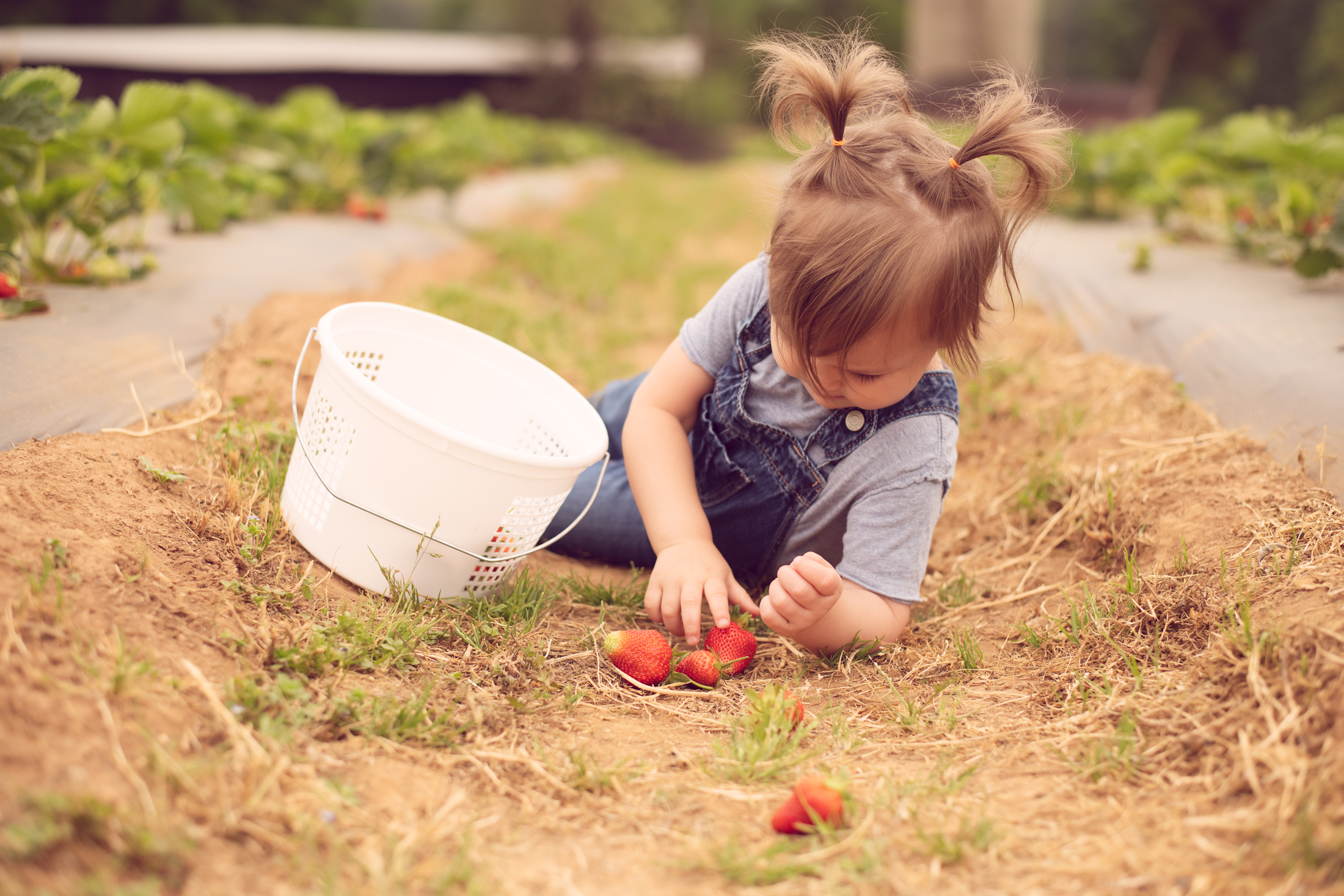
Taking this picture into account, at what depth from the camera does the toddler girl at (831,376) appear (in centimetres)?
156

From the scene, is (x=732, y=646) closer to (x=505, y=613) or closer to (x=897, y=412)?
(x=505, y=613)

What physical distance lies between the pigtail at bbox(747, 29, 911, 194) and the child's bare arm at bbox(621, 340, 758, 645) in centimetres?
54

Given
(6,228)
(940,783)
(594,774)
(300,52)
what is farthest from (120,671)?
(300,52)

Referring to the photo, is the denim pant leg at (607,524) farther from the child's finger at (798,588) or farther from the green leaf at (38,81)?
the green leaf at (38,81)

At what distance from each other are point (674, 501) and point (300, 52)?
1315cm

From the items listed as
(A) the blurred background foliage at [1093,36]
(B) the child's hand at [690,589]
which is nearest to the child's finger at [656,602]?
(B) the child's hand at [690,589]

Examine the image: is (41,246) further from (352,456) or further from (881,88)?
(881,88)

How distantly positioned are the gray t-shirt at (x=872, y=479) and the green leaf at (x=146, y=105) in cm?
214

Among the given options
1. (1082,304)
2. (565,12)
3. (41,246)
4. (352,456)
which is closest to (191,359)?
(41,246)

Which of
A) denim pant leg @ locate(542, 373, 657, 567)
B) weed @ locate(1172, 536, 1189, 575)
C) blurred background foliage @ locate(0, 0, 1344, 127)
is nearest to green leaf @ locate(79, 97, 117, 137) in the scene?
denim pant leg @ locate(542, 373, 657, 567)

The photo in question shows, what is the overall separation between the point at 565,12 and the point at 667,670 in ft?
70.1

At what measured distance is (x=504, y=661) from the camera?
5.49ft

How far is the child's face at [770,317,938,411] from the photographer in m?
1.59

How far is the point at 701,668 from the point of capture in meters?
1.71
